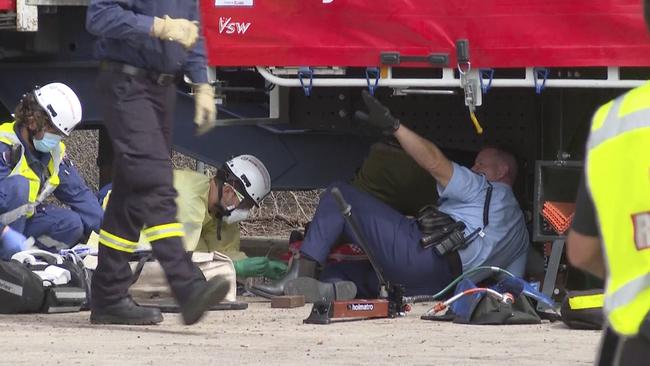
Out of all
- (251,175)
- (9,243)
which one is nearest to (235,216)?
(251,175)

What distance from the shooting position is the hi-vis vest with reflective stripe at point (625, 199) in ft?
7.97

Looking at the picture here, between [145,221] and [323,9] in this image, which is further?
[323,9]

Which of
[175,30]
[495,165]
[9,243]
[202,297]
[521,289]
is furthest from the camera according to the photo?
[495,165]

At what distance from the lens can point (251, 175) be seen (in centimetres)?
846

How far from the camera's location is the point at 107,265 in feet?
20.4

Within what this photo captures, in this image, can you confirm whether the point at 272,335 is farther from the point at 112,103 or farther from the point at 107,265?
the point at 112,103

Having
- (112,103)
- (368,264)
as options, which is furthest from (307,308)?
(112,103)

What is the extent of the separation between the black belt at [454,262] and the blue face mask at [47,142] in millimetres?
2121

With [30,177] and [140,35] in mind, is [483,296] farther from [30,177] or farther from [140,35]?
[30,177]

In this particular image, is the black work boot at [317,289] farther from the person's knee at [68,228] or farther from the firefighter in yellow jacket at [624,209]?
the firefighter in yellow jacket at [624,209]

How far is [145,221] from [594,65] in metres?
2.41

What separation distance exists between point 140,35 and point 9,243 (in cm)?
196

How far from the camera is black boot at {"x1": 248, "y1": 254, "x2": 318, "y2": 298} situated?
7.74 m

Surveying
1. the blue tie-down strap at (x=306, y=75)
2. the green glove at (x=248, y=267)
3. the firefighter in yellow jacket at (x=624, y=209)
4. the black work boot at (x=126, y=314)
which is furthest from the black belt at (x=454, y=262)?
the firefighter in yellow jacket at (x=624, y=209)
